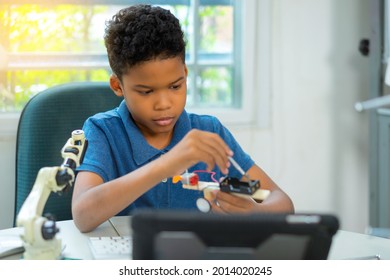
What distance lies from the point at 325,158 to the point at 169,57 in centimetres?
84

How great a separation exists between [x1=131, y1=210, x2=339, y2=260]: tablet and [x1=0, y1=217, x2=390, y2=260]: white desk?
25 centimetres

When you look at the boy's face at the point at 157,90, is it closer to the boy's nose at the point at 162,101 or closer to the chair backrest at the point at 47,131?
the boy's nose at the point at 162,101

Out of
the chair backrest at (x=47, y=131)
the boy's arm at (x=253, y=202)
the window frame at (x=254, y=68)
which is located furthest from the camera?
the window frame at (x=254, y=68)

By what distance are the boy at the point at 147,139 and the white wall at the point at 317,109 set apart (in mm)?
566

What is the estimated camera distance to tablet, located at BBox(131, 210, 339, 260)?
1.59 ft

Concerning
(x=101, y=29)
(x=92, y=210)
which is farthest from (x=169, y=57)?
(x=101, y=29)

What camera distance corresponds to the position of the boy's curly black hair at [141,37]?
929 mm

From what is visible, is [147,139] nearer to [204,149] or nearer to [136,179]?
[136,179]

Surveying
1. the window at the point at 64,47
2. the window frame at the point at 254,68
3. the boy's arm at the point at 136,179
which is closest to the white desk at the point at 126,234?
the boy's arm at the point at 136,179

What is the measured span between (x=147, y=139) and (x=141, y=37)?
6.3 inches

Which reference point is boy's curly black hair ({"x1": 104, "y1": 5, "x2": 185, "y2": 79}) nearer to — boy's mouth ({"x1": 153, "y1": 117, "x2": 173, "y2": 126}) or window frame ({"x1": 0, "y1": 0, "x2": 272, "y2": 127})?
boy's mouth ({"x1": 153, "y1": 117, "x2": 173, "y2": 126})

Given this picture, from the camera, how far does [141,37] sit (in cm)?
93

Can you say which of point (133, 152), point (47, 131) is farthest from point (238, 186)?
point (47, 131)

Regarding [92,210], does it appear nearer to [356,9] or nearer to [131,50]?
[131,50]
